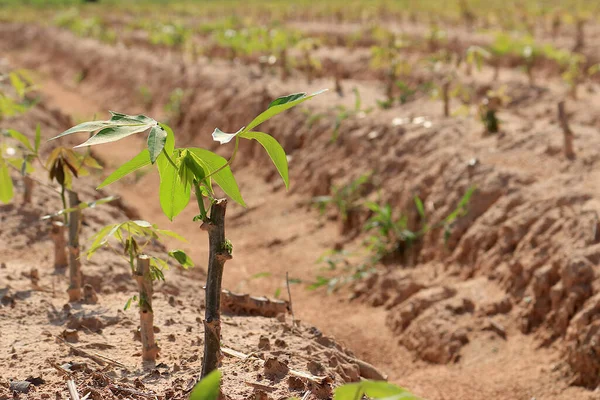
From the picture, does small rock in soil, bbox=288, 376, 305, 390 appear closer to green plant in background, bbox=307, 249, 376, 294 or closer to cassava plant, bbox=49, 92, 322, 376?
cassava plant, bbox=49, 92, 322, 376

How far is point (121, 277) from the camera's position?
392 centimetres

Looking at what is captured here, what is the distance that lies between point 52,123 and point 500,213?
574cm

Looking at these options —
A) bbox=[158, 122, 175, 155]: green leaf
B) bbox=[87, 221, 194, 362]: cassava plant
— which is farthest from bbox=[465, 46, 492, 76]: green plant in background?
bbox=[158, 122, 175, 155]: green leaf

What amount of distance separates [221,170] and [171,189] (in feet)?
0.51

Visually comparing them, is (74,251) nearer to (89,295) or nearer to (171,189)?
(89,295)

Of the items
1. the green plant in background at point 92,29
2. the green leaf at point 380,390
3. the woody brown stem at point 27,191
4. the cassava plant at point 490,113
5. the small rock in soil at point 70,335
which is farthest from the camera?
the green plant in background at point 92,29

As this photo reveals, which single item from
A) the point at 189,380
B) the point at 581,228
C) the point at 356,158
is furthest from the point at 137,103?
the point at 189,380

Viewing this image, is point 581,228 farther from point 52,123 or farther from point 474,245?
point 52,123

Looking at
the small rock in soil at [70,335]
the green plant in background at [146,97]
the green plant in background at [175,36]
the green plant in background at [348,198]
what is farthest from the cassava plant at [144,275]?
the green plant in background at [175,36]

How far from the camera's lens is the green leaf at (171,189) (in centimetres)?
211

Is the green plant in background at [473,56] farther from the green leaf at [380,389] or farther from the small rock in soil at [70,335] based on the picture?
the green leaf at [380,389]

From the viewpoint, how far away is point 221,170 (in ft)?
7.11

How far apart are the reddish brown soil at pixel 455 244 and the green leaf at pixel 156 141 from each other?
121 cm

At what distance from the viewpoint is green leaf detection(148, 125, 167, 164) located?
181cm
